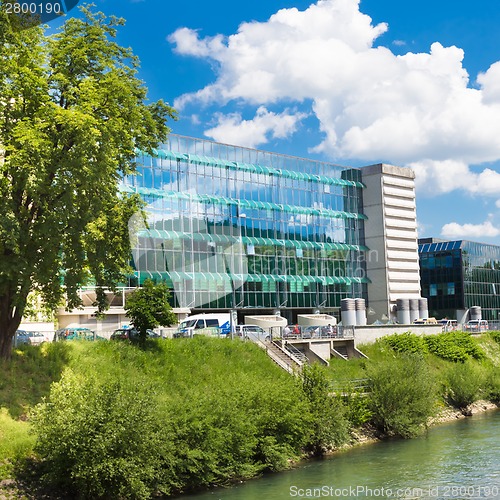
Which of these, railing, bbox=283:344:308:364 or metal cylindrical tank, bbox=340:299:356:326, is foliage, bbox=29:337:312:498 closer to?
railing, bbox=283:344:308:364

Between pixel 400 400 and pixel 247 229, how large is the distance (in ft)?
123

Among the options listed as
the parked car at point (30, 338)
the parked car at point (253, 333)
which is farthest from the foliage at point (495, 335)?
the parked car at point (30, 338)

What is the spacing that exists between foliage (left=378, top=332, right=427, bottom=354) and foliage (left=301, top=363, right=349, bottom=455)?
2259 cm

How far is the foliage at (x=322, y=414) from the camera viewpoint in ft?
127

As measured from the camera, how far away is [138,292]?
4356 centimetres

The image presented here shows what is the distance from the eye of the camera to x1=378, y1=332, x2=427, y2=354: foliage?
62094 mm

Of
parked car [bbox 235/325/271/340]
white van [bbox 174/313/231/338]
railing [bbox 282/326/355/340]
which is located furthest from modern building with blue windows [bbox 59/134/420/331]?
railing [bbox 282/326/355/340]

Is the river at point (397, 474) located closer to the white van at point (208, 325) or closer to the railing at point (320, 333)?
the railing at point (320, 333)

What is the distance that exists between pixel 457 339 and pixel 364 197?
31.0 meters

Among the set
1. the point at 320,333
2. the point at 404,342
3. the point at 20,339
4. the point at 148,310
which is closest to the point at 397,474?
the point at 148,310

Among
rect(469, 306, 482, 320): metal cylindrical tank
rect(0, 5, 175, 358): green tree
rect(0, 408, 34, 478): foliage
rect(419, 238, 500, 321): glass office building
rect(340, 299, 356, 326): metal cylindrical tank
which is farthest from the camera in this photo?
rect(419, 238, 500, 321): glass office building

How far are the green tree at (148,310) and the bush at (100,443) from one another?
12.5 meters

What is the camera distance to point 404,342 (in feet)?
206

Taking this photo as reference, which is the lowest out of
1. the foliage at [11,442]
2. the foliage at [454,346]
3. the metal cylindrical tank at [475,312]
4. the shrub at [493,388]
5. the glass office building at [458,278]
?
the shrub at [493,388]
